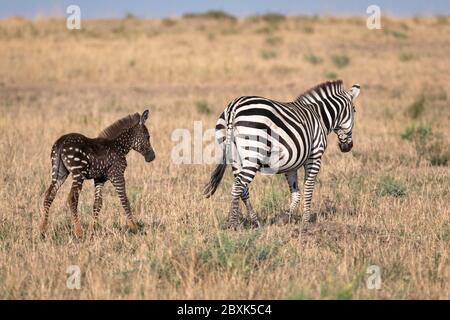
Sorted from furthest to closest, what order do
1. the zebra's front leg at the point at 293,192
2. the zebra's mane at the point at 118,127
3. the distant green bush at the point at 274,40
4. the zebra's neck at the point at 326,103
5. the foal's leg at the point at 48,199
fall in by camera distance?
1. the distant green bush at the point at 274,40
2. the zebra's neck at the point at 326,103
3. the zebra's front leg at the point at 293,192
4. the zebra's mane at the point at 118,127
5. the foal's leg at the point at 48,199

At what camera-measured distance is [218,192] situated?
10062 mm

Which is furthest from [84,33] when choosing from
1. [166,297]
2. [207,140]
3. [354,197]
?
[166,297]

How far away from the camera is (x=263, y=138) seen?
7672 millimetres

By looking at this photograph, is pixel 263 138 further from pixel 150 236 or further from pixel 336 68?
pixel 336 68

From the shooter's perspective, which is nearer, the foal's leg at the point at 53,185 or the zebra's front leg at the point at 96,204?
the foal's leg at the point at 53,185

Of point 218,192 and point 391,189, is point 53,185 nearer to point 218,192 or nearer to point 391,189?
point 218,192

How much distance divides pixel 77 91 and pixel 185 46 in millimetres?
8082

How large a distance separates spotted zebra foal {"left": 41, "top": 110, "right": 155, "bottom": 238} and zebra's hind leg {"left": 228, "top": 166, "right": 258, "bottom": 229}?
1096 millimetres

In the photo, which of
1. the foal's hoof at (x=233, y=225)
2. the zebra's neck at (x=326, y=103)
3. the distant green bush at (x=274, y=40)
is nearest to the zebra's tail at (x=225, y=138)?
the foal's hoof at (x=233, y=225)

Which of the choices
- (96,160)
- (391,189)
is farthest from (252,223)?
(391,189)

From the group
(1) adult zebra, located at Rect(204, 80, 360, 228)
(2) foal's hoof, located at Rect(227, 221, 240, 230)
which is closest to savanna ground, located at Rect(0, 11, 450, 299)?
(2) foal's hoof, located at Rect(227, 221, 240, 230)

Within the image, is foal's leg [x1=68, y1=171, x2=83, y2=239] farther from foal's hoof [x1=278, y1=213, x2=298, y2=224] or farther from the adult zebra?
foal's hoof [x1=278, y1=213, x2=298, y2=224]

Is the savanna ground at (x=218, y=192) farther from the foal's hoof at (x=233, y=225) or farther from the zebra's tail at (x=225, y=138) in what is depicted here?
the zebra's tail at (x=225, y=138)

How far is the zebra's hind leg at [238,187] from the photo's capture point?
25.2ft
